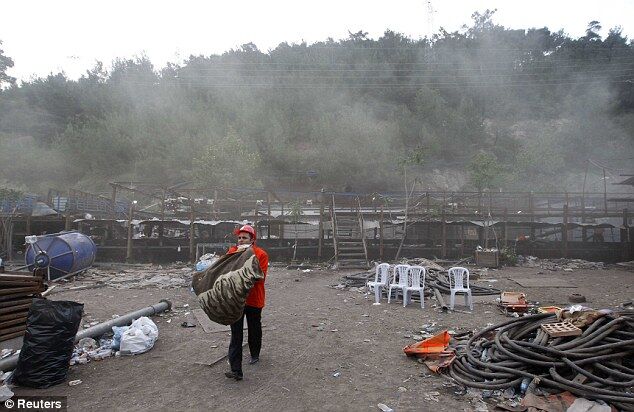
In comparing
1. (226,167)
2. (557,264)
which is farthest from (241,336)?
(226,167)

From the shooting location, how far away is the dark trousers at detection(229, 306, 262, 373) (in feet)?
14.0

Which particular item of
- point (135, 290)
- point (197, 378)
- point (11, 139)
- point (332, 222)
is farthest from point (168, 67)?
point (197, 378)

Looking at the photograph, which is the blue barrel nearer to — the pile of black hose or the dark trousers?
the dark trousers

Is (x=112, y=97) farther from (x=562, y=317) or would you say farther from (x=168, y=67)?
(x=562, y=317)

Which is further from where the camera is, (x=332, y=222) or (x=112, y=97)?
(x=112, y=97)

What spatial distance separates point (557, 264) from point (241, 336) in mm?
14635

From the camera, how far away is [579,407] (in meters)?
3.56

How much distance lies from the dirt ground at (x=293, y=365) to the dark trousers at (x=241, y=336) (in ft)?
0.61

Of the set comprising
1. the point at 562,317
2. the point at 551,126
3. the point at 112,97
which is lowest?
the point at 562,317

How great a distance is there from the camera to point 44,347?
401 centimetres

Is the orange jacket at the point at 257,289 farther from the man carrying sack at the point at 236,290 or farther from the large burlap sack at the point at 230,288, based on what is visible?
the large burlap sack at the point at 230,288

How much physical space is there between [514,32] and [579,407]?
64.1 meters

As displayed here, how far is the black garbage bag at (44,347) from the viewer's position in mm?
3980

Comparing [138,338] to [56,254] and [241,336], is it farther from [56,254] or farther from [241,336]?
[56,254]
